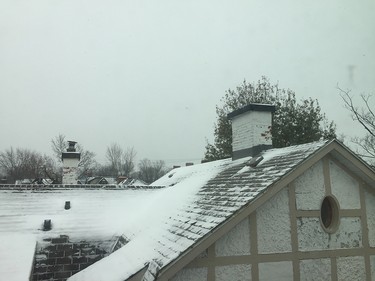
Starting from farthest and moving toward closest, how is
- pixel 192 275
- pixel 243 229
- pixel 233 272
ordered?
pixel 243 229, pixel 233 272, pixel 192 275

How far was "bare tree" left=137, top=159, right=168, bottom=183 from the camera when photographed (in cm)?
6947

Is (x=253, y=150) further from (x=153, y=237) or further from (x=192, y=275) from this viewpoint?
(x=192, y=275)

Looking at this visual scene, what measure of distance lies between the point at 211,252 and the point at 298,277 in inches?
76.8

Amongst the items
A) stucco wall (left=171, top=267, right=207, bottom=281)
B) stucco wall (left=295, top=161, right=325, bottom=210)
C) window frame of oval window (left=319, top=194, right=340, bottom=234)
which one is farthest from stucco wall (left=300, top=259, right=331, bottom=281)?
stucco wall (left=171, top=267, right=207, bottom=281)

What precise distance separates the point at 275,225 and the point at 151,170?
68.6 metres

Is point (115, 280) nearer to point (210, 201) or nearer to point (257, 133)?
point (210, 201)

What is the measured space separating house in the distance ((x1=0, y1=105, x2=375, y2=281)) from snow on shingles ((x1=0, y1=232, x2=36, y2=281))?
0.02 metres

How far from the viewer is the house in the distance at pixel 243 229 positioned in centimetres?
666

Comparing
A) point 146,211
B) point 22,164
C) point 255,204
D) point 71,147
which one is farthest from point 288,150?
point 22,164

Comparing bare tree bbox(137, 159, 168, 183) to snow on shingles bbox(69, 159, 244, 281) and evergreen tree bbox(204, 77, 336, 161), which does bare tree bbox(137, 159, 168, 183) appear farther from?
snow on shingles bbox(69, 159, 244, 281)

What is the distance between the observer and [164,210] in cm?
1014

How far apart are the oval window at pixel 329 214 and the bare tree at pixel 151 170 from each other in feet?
194

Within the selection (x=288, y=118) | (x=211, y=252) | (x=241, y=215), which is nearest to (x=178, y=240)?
(x=211, y=252)

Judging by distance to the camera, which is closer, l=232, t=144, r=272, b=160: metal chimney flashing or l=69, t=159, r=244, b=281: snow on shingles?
l=69, t=159, r=244, b=281: snow on shingles
